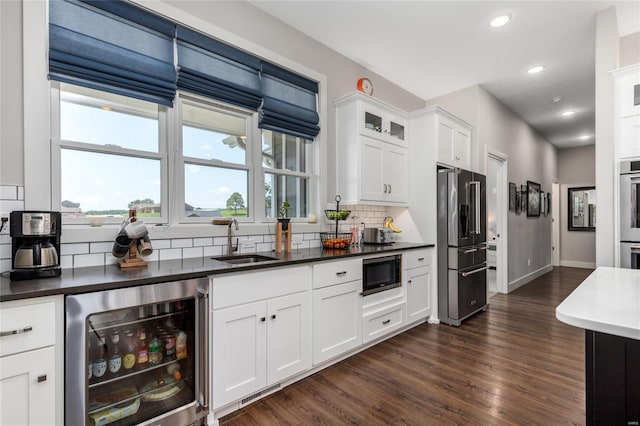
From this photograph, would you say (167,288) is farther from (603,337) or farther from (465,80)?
(465,80)

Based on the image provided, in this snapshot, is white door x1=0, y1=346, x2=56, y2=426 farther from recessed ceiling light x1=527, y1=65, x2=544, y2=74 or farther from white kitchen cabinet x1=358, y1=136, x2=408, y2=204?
recessed ceiling light x1=527, y1=65, x2=544, y2=74

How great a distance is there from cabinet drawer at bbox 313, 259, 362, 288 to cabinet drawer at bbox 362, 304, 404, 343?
438 millimetres

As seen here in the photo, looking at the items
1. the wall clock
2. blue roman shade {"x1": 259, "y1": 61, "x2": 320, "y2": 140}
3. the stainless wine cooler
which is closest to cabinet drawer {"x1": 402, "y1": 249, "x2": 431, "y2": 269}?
blue roman shade {"x1": 259, "y1": 61, "x2": 320, "y2": 140}

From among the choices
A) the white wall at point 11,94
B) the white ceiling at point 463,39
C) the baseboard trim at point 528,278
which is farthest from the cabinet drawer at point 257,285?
the baseboard trim at point 528,278

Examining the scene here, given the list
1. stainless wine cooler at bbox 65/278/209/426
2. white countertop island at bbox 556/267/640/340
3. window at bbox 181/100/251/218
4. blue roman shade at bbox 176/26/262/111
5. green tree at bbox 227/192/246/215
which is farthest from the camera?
green tree at bbox 227/192/246/215

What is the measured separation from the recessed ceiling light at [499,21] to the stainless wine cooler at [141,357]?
11.2 ft

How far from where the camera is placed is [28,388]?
4.17 ft

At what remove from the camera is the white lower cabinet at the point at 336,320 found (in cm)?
239

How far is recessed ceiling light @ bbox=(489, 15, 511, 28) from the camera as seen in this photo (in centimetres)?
292

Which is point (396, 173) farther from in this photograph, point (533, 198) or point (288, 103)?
point (533, 198)

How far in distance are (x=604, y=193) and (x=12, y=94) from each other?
14.2 feet

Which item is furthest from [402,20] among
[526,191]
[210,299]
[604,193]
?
[526,191]

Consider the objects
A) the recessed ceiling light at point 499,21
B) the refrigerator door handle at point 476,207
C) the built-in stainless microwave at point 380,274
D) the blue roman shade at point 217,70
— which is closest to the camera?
the blue roman shade at point 217,70

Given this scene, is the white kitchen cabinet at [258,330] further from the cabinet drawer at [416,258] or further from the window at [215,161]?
the cabinet drawer at [416,258]
